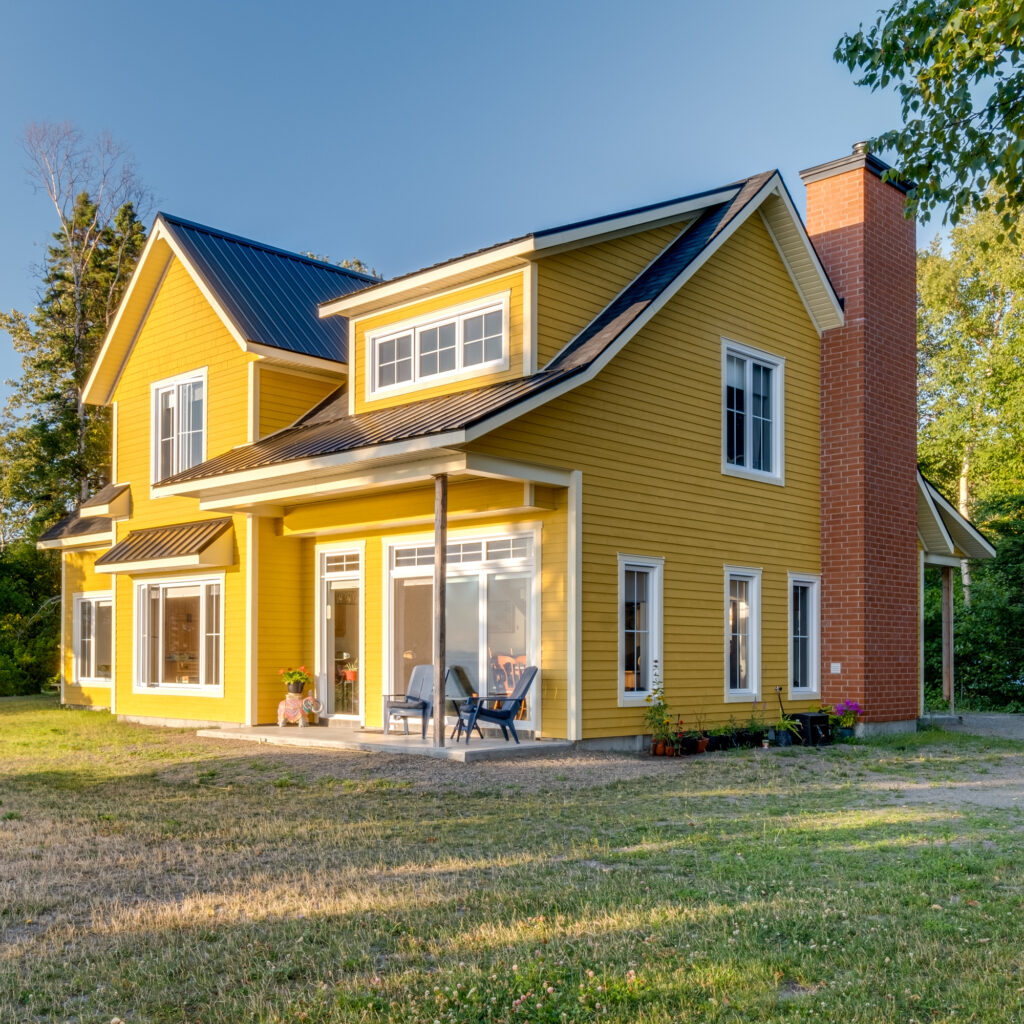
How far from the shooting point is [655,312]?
14.1m

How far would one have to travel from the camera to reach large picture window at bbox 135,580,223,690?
A: 17.4m

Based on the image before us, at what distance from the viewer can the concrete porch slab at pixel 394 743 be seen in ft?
40.1

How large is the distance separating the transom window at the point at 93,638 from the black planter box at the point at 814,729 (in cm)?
1334

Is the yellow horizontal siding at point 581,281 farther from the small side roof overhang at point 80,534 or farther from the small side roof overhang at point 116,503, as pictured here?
the small side roof overhang at point 80,534

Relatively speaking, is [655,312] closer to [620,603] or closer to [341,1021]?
[620,603]

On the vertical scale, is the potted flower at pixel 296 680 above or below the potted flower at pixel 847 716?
above

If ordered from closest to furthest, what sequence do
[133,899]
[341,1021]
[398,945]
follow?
[341,1021], [398,945], [133,899]

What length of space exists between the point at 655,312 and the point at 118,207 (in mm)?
25629

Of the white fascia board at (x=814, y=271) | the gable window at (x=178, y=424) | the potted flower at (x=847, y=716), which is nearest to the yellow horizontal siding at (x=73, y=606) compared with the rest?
the gable window at (x=178, y=424)

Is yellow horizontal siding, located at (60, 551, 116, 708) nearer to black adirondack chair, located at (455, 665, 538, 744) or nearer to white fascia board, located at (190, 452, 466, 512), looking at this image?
white fascia board, located at (190, 452, 466, 512)

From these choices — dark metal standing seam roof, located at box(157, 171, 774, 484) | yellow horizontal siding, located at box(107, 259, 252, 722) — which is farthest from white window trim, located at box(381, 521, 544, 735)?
yellow horizontal siding, located at box(107, 259, 252, 722)

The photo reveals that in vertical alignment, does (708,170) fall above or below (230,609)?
above

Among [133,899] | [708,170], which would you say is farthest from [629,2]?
[133,899]

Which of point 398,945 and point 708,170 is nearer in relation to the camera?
point 398,945
